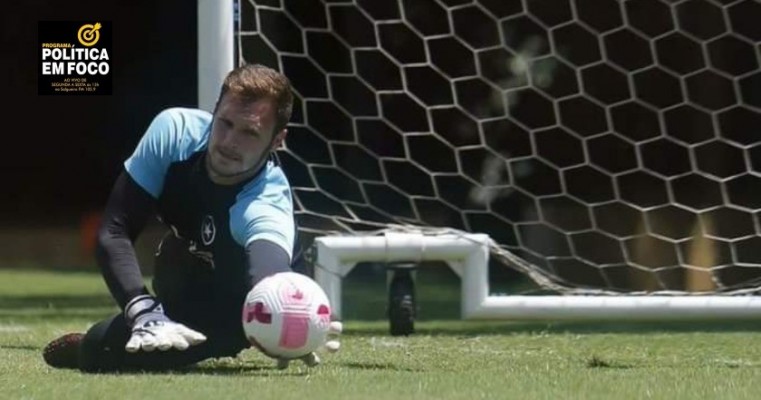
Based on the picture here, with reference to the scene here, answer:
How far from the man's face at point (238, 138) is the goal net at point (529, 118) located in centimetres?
151

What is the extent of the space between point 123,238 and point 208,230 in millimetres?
233

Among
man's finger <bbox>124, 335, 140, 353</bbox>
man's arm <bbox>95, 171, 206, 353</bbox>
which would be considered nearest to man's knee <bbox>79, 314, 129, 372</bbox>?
man's arm <bbox>95, 171, 206, 353</bbox>

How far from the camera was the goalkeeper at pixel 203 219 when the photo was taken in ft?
14.5

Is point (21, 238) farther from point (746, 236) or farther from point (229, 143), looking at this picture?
point (229, 143)

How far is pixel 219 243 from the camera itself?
4496mm

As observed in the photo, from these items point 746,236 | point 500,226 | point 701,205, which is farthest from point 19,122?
point 746,236

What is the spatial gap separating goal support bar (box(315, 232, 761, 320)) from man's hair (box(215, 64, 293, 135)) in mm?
1400

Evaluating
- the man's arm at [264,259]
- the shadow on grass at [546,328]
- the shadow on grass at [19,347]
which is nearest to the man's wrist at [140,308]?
the man's arm at [264,259]

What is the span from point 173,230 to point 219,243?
20 centimetres

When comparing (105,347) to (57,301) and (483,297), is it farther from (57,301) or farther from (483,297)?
(57,301)

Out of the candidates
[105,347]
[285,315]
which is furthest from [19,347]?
[285,315]

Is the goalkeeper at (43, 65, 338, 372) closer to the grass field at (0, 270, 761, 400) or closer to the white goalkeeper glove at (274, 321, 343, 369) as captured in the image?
the white goalkeeper glove at (274, 321, 343, 369)

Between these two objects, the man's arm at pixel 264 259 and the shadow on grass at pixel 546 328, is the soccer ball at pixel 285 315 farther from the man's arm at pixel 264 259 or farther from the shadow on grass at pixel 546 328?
the shadow on grass at pixel 546 328

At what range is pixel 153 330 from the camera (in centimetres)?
418
